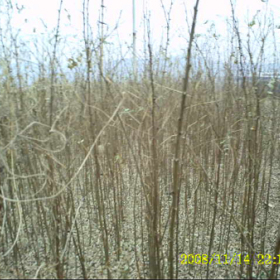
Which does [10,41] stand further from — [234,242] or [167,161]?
[234,242]

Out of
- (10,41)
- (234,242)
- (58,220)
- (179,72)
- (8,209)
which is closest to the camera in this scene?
(58,220)

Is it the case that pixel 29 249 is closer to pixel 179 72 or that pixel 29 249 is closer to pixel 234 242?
pixel 234 242

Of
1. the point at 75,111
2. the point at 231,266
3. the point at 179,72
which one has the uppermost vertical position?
the point at 179,72

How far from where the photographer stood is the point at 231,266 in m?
1.32

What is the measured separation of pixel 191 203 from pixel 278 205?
0.59m

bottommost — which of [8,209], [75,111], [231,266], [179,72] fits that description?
[231,266]

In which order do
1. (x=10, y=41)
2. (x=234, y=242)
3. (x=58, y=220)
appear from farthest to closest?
(x=234, y=242)
(x=10, y=41)
(x=58, y=220)

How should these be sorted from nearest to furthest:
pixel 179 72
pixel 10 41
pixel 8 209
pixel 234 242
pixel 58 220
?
pixel 58 220 < pixel 10 41 < pixel 8 209 < pixel 234 242 < pixel 179 72

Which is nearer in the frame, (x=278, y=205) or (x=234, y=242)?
(x=234, y=242)

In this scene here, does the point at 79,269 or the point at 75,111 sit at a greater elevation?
the point at 75,111

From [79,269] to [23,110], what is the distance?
31.3 inches

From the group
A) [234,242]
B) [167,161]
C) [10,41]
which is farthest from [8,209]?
[234,242]

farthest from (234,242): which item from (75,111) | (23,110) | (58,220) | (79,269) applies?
(23,110)

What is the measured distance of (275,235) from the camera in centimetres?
159
